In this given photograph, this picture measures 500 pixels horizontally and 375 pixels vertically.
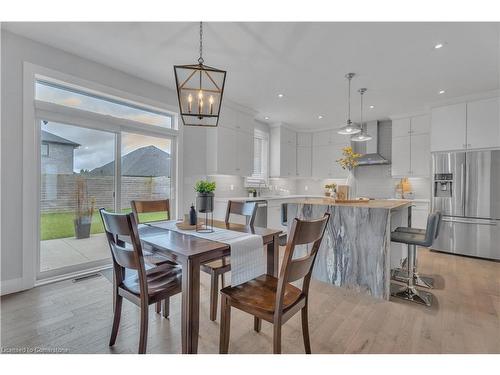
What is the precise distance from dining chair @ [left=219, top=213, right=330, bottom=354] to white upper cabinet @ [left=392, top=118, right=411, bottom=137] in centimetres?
465

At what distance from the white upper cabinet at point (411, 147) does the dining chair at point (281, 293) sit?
4485mm

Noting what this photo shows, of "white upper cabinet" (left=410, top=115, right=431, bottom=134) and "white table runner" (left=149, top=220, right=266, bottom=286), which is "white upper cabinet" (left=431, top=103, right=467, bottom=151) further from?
"white table runner" (left=149, top=220, right=266, bottom=286)

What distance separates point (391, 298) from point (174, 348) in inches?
84.7

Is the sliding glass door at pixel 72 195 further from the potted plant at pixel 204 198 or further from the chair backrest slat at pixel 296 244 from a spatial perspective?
the chair backrest slat at pixel 296 244

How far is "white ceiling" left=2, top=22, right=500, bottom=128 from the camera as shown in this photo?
93.4 inches

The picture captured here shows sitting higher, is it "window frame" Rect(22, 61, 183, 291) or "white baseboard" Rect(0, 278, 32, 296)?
"window frame" Rect(22, 61, 183, 291)

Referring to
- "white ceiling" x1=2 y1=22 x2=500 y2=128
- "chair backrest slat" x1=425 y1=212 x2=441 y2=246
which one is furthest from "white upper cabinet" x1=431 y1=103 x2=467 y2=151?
"chair backrest slat" x1=425 y1=212 x2=441 y2=246

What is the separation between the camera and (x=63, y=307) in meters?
2.27

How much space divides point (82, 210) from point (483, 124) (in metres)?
6.09

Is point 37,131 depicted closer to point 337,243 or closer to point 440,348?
point 337,243

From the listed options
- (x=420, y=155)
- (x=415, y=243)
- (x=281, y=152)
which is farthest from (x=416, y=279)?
(x=281, y=152)

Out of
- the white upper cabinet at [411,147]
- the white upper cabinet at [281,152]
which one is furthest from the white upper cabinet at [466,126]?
the white upper cabinet at [281,152]

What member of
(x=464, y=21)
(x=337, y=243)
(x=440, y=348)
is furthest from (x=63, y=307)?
(x=464, y=21)

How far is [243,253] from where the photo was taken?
1.65 m
